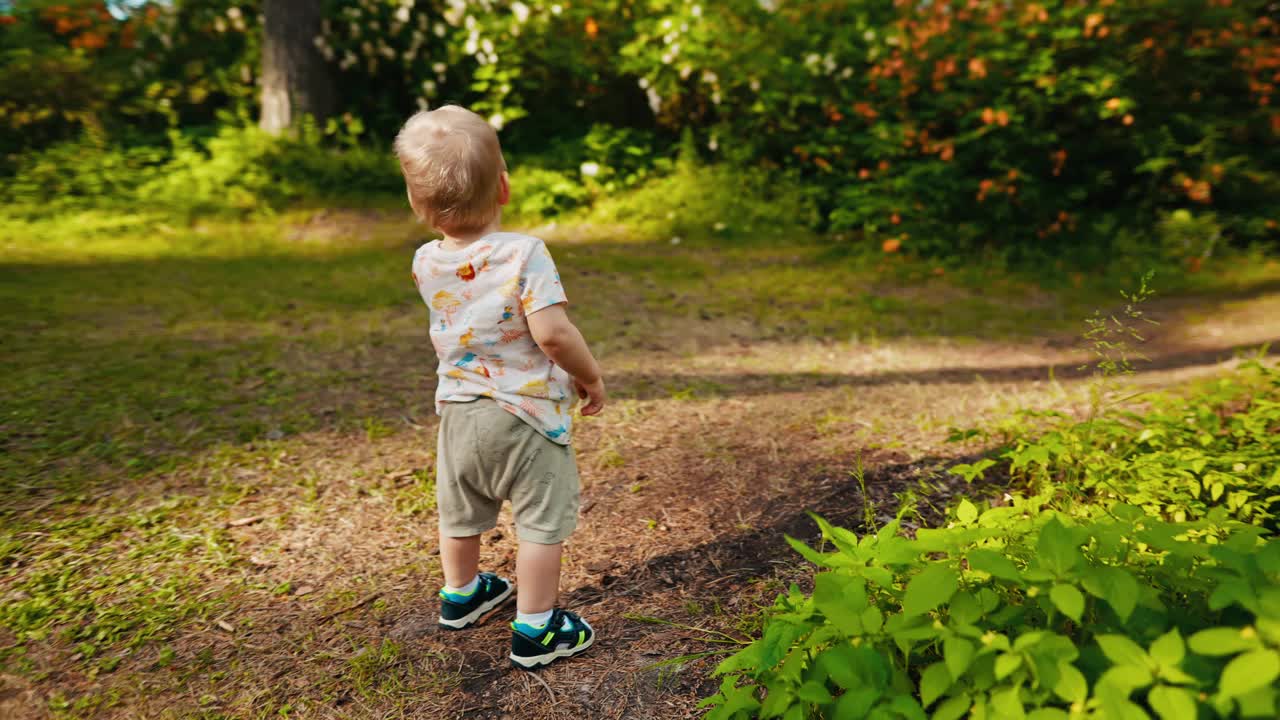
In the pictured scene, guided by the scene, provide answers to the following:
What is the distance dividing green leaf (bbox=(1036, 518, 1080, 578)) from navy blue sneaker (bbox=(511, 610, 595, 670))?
1288 millimetres

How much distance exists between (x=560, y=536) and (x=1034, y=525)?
4.30ft

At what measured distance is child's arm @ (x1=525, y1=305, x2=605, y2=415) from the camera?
77.8 inches

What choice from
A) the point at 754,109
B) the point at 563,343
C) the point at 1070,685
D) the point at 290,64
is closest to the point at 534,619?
the point at 563,343

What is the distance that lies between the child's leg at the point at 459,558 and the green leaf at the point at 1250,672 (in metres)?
1.78

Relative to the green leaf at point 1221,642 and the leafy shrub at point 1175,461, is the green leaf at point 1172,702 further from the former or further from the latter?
the leafy shrub at point 1175,461

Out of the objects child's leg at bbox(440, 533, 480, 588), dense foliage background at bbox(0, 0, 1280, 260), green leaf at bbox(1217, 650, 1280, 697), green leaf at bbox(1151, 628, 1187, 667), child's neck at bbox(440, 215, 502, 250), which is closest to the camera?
green leaf at bbox(1217, 650, 1280, 697)

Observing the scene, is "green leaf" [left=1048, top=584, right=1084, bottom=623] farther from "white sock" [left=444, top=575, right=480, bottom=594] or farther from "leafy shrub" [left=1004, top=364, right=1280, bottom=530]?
"white sock" [left=444, top=575, right=480, bottom=594]

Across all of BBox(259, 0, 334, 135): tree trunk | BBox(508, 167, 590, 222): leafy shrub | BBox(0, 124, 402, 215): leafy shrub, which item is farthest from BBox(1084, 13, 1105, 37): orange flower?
BBox(259, 0, 334, 135): tree trunk

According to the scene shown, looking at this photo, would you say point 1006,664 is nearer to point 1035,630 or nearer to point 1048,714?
point 1048,714

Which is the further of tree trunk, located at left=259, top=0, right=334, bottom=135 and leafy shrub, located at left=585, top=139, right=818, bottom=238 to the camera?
tree trunk, located at left=259, top=0, right=334, bottom=135

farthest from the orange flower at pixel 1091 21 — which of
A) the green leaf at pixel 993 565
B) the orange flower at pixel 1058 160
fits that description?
the green leaf at pixel 993 565

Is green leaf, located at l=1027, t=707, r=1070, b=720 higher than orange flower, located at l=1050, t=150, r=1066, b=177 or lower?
lower

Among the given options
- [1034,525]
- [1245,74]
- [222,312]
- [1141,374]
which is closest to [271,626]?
[1034,525]

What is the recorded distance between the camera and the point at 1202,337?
5395 mm
